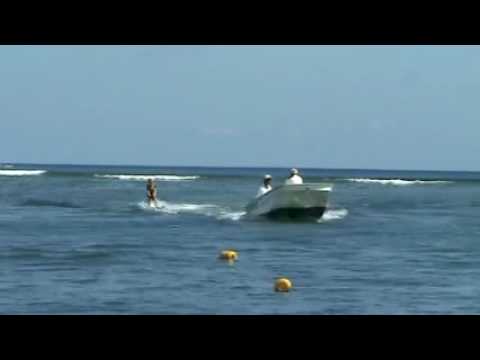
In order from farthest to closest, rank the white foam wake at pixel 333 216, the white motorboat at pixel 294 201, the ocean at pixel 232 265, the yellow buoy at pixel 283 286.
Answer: the white foam wake at pixel 333 216 → the white motorboat at pixel 294 201 → the yellow buoy at pixel 283 286 → the ocean at pixel 232 265

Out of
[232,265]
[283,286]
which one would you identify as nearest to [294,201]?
[232,265]

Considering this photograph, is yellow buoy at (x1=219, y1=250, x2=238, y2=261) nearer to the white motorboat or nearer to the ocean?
the ocean

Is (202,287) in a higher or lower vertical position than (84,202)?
lower

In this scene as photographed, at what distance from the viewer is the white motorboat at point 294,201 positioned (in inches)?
1173

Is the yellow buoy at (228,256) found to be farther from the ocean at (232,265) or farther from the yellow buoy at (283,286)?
the yellow buoy at (283,286)

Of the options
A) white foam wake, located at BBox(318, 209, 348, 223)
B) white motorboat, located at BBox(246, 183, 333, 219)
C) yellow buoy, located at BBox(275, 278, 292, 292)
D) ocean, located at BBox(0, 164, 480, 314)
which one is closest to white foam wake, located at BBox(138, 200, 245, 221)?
ocean, located at BBox(0, 164, 480, 314)

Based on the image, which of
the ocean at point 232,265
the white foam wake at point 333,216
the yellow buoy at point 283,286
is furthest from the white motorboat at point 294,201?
the yellow buoy at point 283,286

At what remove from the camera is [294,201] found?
3009 cm
